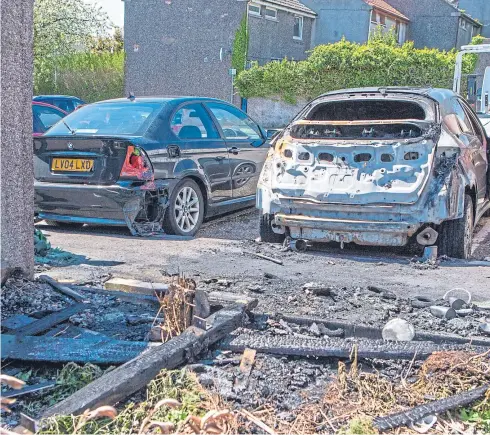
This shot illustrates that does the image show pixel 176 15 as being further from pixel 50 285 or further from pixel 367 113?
pixel 50 285

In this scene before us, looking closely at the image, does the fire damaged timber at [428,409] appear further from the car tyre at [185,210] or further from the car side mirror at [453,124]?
the car tyre at [185,210]

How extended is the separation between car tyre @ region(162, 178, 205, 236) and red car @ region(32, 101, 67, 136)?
5428 millimetres

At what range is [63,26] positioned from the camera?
36500 millimetres

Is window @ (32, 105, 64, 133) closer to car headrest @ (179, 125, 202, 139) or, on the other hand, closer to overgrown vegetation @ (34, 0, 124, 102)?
car headrest @ (179, 125, 202, 139)

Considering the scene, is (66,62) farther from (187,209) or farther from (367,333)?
(367,333)

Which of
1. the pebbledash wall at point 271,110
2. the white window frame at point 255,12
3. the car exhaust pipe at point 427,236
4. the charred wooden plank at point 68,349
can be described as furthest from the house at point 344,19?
the charred wooden plank at point 68,349

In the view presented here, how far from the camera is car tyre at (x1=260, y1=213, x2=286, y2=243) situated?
7.03m

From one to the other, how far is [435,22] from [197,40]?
16.8m

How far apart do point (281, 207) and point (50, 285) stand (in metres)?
2.80

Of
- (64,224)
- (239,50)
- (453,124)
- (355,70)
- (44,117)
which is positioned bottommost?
(64,224)

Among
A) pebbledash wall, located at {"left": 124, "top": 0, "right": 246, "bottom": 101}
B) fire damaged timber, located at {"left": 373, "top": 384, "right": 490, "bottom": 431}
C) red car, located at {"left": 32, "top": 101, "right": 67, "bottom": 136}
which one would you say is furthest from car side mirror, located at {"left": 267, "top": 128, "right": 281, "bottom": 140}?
pebbledash wall, located at {"left": 124, "top": 0, "right": 246, "bottom": 101}

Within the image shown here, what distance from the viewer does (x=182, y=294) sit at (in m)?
3.76

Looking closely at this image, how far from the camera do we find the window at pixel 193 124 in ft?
25.7

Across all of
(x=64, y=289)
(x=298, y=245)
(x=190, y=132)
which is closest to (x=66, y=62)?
(x=190, y=132)
